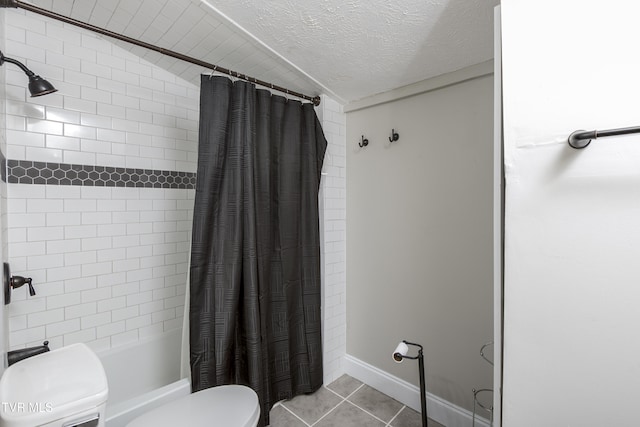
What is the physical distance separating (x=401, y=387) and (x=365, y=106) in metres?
1.95

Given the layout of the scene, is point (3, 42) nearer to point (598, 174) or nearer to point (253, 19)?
point (253, 19)

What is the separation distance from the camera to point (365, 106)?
1951mm

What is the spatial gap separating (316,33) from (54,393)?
1617 millimetres

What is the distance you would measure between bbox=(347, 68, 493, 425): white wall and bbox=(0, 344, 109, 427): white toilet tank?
5.17ft

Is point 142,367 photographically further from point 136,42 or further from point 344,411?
point 136,42

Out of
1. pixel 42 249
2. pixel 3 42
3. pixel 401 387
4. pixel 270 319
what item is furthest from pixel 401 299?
pixel 3 42

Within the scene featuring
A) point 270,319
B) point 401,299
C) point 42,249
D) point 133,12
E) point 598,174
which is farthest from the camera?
point 401,299

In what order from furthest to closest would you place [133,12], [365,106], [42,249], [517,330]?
[365,106]
[42,249]
[133,12]
[517,330]

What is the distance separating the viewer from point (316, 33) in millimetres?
1303

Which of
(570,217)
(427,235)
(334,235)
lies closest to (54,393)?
(570,217)

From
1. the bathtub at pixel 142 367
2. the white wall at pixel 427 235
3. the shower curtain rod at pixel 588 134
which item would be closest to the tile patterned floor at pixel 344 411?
the white wall at pixel 427 235

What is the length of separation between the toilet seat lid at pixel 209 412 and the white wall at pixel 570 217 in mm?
969

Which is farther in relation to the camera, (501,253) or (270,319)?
(270,319)

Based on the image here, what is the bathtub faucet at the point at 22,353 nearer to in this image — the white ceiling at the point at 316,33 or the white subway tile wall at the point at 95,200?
the white subway tile wall at the point at 95,200
